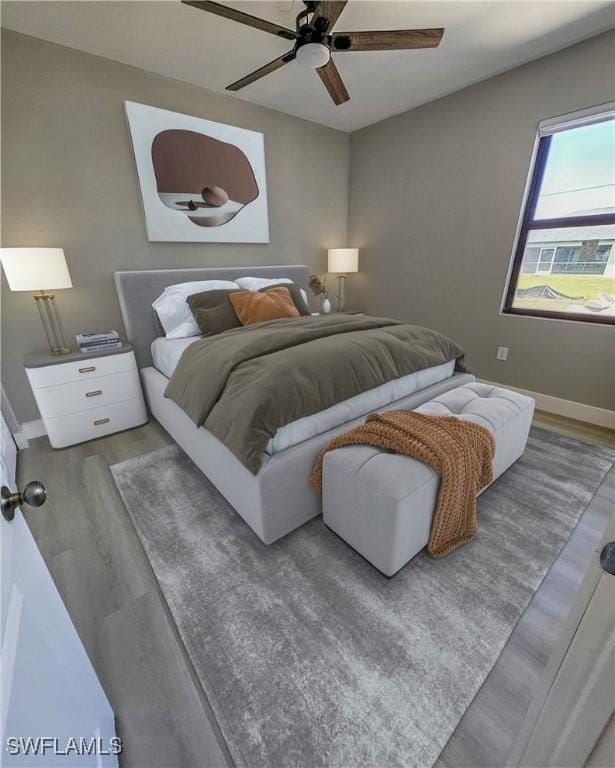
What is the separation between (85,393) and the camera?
226 cm

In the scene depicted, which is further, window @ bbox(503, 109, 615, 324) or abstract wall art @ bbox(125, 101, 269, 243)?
abstract wall art @ bbox(125, 101, 269, 243)


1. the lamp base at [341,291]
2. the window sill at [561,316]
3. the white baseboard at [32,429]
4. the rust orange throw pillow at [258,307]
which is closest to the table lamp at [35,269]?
the white baseboard at [32,429]

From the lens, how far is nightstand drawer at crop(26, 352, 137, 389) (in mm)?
2074

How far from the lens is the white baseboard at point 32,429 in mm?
2377

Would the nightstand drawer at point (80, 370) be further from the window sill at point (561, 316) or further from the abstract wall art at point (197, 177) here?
the window sill at point (561, 316)

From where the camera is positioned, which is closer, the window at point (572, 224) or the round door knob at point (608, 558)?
the round door knob at point (608, 558)

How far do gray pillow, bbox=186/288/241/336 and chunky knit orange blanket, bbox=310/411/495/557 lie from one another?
1.46 metres

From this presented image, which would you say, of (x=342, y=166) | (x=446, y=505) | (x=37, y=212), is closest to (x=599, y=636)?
(x=446, y=505)

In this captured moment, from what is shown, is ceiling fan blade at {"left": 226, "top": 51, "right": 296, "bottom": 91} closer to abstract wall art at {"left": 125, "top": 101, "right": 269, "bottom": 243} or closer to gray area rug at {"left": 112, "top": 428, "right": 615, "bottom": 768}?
abstract wall art at {"left": 125, "top": 101, "right": 269, "bottom": 243}

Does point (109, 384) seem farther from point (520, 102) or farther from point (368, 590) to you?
point (520, 102)

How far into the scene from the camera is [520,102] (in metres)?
2.46

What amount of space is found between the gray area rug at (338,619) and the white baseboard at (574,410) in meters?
1.02

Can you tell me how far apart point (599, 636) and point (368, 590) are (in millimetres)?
993

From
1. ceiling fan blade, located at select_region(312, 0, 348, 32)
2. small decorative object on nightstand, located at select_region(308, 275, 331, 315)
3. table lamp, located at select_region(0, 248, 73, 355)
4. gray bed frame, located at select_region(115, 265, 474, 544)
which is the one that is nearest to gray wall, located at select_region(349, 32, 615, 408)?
small decorative object on nightstand, located at select_region(308, 275, 331, 315)
